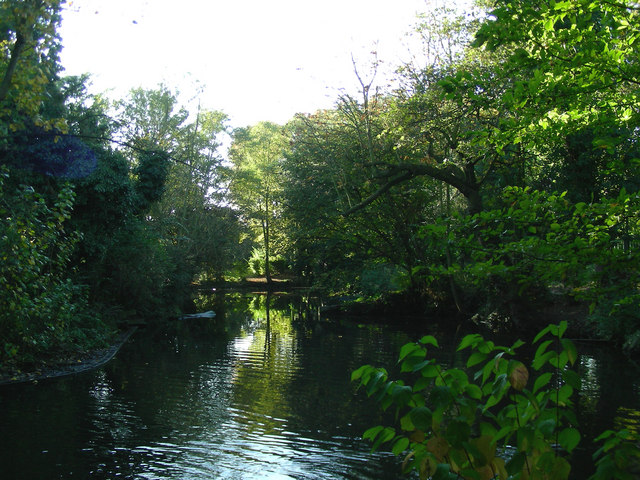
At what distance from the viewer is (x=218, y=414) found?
8.59 m

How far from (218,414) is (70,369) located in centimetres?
494

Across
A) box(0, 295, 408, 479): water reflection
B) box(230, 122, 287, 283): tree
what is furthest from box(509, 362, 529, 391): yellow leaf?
box(230, 122, 287, 283): tree

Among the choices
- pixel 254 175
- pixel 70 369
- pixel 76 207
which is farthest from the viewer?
pixel 254 175

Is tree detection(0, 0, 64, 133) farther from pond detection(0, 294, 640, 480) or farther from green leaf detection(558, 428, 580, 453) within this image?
green leaf detection(558, 428, 580, 453)

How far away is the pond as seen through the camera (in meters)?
6.24

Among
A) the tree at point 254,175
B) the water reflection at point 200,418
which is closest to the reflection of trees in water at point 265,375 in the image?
the water reflection at point 200,418

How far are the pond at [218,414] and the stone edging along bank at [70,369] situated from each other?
1.15 ft

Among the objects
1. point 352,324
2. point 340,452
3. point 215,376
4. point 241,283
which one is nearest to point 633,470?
point 340,452

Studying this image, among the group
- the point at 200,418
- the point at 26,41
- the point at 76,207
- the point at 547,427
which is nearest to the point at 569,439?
the point at 547,427

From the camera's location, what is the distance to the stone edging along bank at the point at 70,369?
413 inches

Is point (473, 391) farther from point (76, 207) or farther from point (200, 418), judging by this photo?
point (76, 207)

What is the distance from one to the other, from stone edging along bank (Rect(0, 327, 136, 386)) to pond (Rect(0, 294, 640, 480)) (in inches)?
13.8

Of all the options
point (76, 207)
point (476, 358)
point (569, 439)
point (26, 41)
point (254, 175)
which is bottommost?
point (569, 439)

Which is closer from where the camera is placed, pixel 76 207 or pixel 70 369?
pixel 70 369
